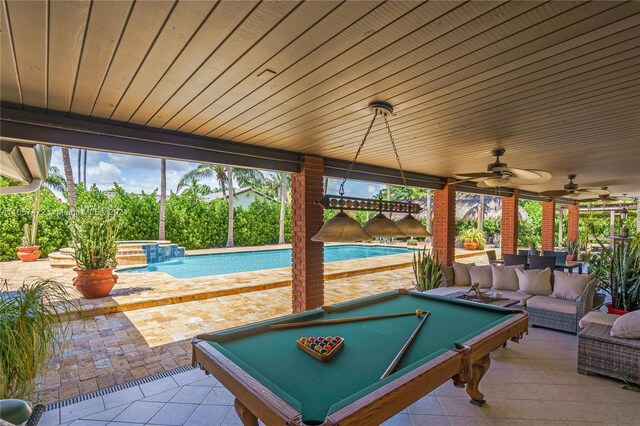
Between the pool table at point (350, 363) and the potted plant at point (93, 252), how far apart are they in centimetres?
458

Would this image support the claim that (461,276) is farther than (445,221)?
No

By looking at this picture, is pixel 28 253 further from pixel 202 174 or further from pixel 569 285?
pixel 569 285

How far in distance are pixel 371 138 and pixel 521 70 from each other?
1.87 m

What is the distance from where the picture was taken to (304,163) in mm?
4617

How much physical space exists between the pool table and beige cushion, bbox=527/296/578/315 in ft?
7.30

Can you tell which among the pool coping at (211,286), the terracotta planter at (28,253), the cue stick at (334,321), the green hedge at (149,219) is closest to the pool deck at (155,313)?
the pool coping at (211,286)

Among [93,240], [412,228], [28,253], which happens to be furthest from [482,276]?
[28,253]

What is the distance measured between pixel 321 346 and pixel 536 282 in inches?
186

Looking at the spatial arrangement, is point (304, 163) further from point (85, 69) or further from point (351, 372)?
point (351, 372)

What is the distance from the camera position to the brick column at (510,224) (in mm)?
9250

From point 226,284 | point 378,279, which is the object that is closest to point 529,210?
point 378,279

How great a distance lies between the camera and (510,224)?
930cm

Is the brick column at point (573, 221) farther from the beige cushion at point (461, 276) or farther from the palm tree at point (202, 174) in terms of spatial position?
the palm tree at point (202, 174)

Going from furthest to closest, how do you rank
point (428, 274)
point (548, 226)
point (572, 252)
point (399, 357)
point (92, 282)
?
point (548, 226), point (572, 252), point (428, 274), point (92, 282), point (399, 357)
